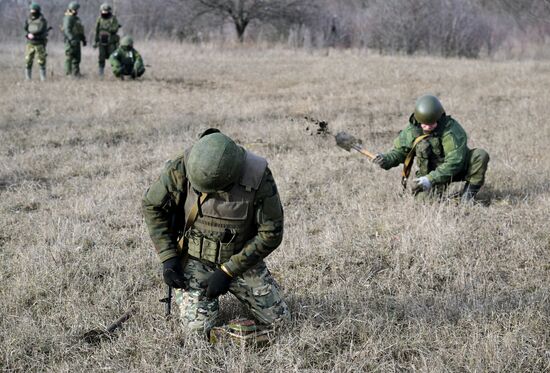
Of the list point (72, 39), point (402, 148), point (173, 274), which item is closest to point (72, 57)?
point (72, 39)

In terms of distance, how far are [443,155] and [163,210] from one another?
3053mm

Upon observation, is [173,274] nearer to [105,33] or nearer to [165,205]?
[165,205]

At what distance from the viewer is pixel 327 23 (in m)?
28.2

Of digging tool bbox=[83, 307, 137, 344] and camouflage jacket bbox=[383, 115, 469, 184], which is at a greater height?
camouflage jacket bbox=[383, 115, 469, 184]

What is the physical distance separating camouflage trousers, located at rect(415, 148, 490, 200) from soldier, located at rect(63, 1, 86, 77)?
9.89 meters

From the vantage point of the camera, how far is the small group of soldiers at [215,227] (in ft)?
8.53

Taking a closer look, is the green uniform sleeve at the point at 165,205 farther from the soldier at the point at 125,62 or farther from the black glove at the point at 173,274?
the soldier at the point at 125,62

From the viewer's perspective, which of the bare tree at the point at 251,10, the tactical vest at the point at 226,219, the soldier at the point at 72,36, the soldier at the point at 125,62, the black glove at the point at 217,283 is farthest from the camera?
the bare tree at the point at 251,10

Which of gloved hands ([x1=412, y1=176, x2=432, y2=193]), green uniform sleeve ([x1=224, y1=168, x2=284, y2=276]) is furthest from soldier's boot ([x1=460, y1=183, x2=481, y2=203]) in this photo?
green uniform sleeve ([x1=224, y1=168, x2=284, y2=276])

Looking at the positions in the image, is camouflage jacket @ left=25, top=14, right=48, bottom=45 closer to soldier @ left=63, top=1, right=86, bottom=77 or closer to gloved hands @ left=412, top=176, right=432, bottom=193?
soldier @ left=63, top=1, right=86, bottom=77

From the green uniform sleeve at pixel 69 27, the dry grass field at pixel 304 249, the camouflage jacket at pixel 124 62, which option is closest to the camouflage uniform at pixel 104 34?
the camouflage jacket at pixel 124 62

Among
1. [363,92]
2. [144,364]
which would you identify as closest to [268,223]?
[144,364]

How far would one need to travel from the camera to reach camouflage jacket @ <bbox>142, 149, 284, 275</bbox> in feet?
9.02

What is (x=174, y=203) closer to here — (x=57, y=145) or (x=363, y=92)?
(x=57, y=145)
